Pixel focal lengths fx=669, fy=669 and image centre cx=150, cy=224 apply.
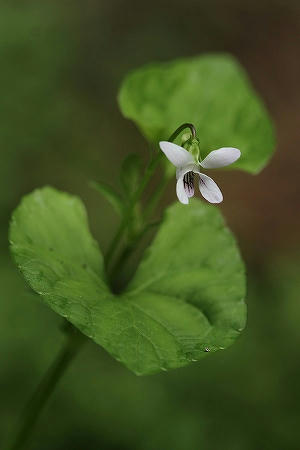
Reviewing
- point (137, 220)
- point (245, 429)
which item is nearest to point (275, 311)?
point (245, 429)

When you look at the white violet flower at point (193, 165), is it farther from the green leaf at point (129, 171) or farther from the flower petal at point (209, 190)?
the green leaf at point (129, 171)

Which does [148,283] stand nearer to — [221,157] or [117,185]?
[221,157]

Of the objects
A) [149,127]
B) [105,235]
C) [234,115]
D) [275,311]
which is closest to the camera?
[149,127]

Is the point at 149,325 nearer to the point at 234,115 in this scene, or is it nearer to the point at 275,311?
the point at 234,115

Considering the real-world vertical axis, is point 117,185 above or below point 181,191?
above

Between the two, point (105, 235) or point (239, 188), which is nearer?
point (105, 235)

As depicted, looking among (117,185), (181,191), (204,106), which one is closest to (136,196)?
(181,191)

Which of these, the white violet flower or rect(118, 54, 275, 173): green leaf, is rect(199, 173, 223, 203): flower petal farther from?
rect(118, 54, 275, 173): green leaf
